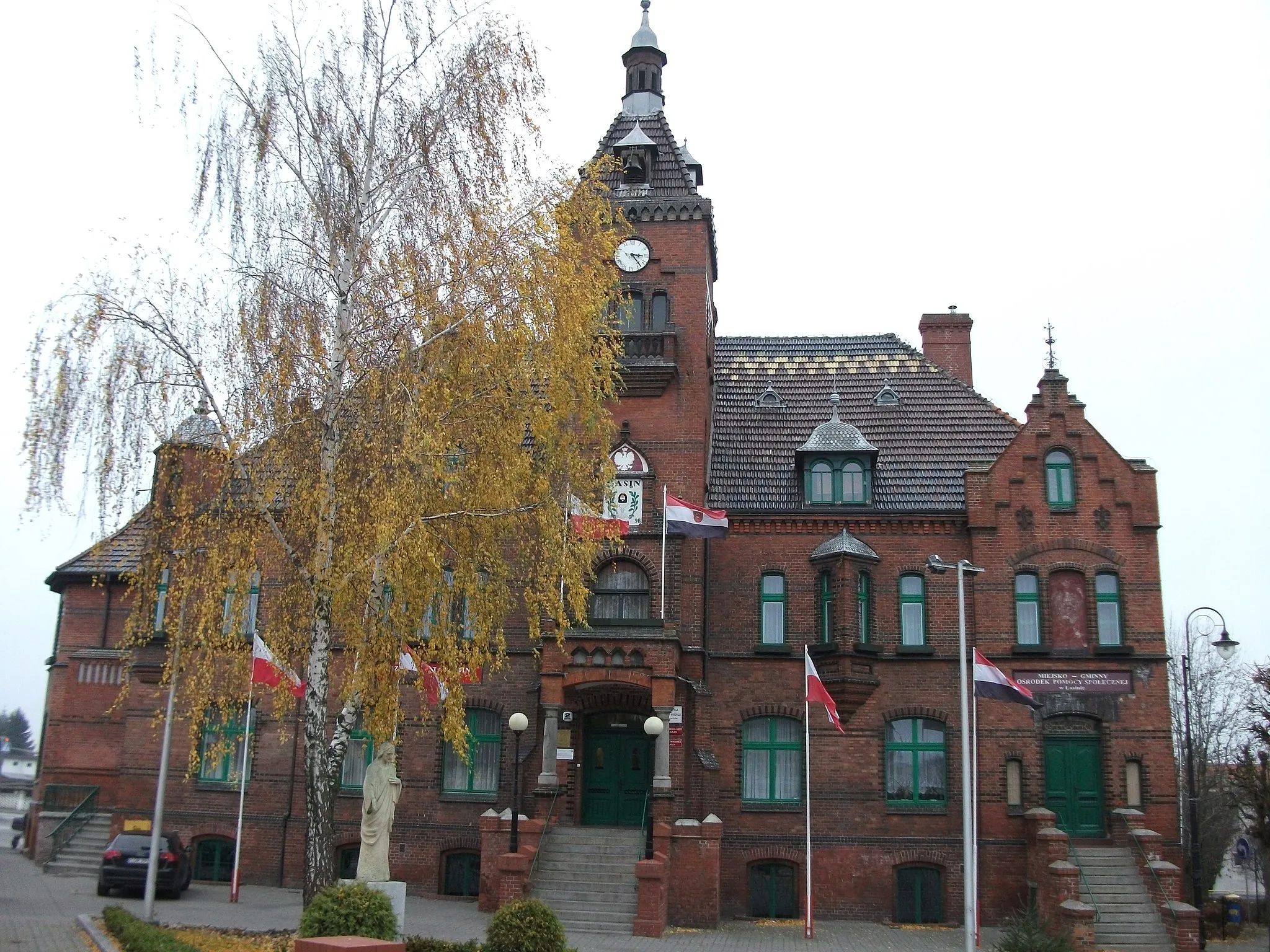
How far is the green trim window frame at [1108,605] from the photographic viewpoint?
25969 millimetres

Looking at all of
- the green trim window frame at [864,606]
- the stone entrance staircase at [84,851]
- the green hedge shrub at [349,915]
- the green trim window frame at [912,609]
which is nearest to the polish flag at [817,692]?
the green trim window frame at [864,606]

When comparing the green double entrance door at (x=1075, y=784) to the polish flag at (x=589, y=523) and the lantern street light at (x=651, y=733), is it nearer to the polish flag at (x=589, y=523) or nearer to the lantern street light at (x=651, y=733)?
the lantern street light at (x=651, y=733)

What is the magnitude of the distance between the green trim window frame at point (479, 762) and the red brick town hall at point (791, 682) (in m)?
0.06

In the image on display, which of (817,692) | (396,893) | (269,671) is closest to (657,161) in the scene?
(817,692)

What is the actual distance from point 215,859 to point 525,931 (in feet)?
49.3

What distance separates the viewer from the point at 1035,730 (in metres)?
25.4

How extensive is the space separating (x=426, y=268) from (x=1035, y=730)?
16.4m

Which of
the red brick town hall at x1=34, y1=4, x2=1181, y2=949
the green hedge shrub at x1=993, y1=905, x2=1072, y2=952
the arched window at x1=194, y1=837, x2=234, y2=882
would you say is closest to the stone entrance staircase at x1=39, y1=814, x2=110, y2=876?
the red brick town hall at x1=34, y1=4, x2=1181, y2=949

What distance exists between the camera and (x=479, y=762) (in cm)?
2680

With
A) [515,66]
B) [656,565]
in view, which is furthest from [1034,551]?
[515,66]

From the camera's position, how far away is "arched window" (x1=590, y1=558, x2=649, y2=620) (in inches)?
1019

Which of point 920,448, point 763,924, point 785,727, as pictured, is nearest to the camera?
point 763,924

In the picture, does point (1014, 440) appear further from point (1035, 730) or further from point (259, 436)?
point (259, 436)

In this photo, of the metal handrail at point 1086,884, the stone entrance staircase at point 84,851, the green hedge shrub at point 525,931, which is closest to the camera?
the green hedge shrub at point 525,931
